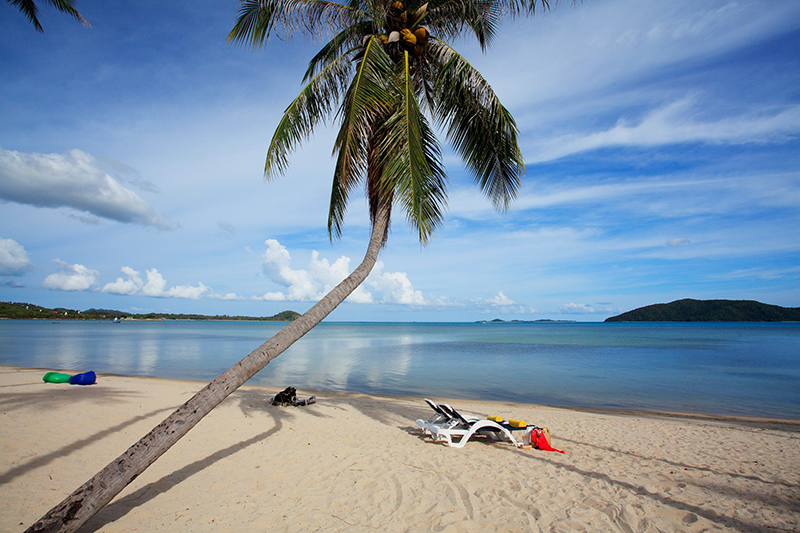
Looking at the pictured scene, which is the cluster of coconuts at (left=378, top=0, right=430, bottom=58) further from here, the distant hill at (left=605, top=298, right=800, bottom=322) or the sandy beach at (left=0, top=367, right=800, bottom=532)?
the distant hill at (left=605, top=298, right=800, bottom=322)

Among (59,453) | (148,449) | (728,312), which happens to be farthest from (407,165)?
(728,312)

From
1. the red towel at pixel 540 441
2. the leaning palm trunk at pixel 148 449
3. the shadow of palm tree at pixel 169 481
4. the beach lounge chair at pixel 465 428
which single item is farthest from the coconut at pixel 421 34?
the shadow of palm tree at pixel 169 481

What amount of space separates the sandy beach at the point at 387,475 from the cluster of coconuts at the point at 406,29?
20.6 feet

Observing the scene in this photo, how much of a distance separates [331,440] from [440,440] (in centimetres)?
190

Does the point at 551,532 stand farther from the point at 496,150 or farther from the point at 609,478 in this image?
the point at 496,150

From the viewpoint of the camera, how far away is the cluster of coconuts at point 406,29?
589 centimetres

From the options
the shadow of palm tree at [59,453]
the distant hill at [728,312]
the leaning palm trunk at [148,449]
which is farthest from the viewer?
the distant hill at [728,312]

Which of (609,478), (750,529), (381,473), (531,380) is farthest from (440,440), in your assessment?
(531,380)

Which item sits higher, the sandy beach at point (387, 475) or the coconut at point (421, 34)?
the coconut at point (421, 34)

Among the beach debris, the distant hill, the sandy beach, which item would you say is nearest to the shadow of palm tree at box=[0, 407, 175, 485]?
the sandy beach

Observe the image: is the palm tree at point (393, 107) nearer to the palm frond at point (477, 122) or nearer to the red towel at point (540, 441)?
the palm frond at point (477, 122)

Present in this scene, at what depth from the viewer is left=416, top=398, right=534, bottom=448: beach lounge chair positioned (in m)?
6.49

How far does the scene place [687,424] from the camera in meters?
8.94

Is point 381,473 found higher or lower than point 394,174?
lower
